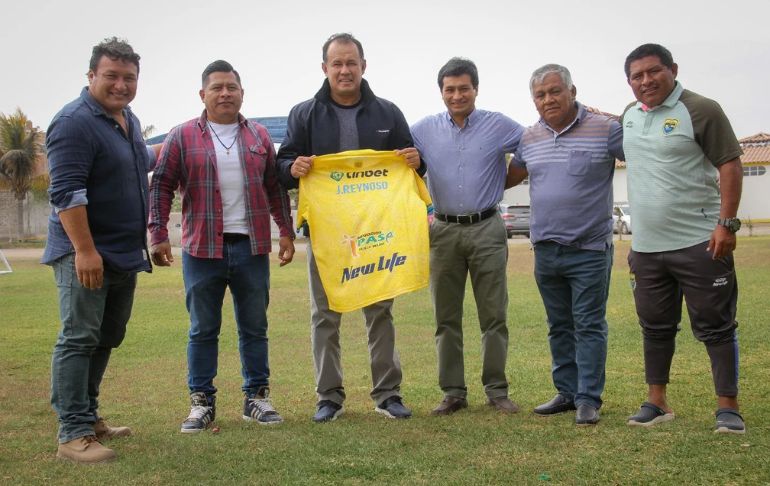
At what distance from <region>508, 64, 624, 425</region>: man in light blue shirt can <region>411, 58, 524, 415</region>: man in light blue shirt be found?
35 centimetres

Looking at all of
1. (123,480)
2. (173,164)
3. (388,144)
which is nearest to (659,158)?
(388,144)

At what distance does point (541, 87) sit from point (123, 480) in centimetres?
378

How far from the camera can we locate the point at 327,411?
6031mm

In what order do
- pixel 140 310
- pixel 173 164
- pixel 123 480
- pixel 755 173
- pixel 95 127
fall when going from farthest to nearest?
pixel 755 173 → pixel 140 310 → pixel 173 164 → pixel 95 127 → pixel 123 480

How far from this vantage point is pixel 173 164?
589 cm

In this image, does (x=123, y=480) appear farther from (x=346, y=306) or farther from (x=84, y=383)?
(x=346, y=306)

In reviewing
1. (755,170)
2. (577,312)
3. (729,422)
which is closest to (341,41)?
(577,312)

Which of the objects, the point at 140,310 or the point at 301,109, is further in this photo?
the point at 140,310

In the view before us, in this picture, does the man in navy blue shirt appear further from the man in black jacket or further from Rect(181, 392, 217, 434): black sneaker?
the man in black jacket

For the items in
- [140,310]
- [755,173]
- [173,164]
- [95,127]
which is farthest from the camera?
[755,173]

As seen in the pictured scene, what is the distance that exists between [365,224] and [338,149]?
0.59 meters

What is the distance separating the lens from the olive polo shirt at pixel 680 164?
527 centimetres

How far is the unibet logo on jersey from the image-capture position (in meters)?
6.10

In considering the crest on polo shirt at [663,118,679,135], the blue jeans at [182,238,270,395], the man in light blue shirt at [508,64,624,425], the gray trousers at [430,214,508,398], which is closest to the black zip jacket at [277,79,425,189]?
the blue jeans at [182,238,270,395]
